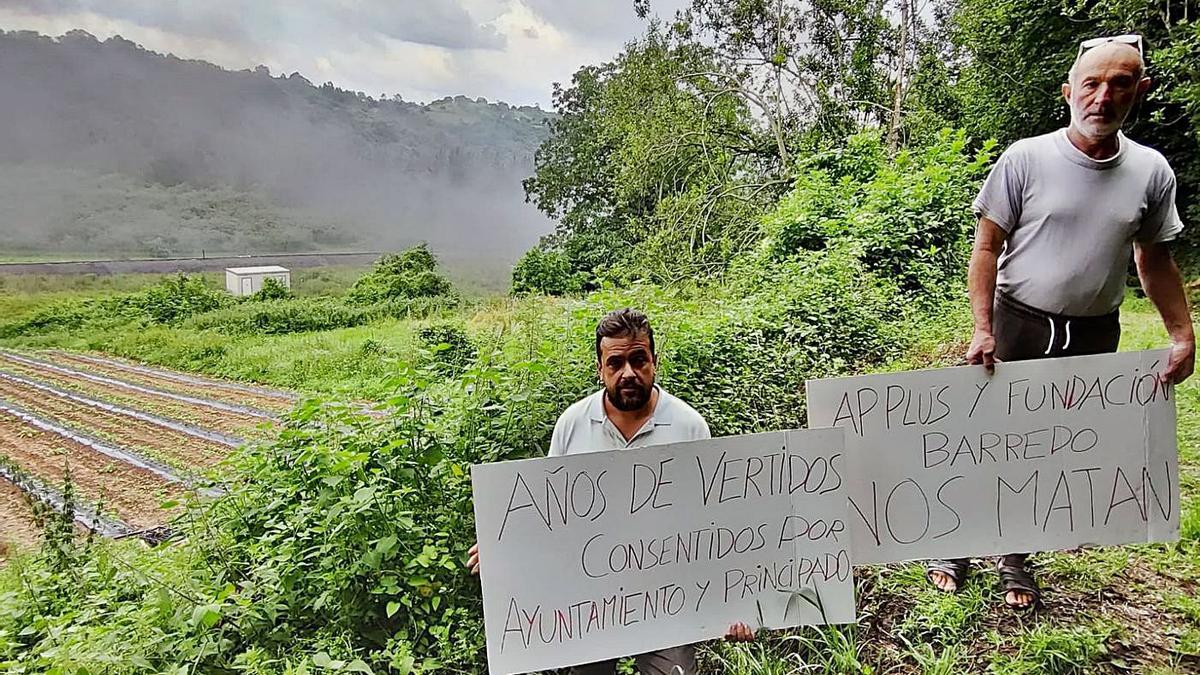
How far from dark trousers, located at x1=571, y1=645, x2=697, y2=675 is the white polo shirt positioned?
0.39 metres

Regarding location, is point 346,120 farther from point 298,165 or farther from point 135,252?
→ point 135,252

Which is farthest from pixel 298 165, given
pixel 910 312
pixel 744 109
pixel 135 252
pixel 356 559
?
pixel 744 109

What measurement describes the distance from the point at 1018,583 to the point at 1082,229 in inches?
32.9

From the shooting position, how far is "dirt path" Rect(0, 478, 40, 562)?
1.84m

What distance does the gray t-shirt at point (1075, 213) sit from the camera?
1.28 m

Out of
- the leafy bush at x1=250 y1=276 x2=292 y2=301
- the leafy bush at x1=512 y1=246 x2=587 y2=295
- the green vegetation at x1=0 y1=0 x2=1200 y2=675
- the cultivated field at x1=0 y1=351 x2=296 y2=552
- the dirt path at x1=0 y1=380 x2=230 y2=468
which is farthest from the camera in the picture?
the leafy bush at x1=512 y1=246 x2=587 y2=295

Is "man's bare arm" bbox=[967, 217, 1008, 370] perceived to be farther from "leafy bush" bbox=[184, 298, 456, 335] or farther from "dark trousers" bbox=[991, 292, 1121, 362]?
"leafy bush" bbox=[184, 298, 456, 335]

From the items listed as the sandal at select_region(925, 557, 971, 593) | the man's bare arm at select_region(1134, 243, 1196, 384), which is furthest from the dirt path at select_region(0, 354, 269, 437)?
the man's bare arm at select_region(1134, 243, 1196, 384)

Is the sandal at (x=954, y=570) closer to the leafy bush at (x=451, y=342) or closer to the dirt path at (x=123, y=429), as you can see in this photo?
the leafy bush at (x=451, y=342)

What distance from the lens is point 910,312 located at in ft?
12.6

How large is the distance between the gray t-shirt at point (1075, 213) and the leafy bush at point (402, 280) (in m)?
2.26

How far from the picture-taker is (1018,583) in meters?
1.56

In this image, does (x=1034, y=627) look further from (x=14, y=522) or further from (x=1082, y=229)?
(x=14, y=522)

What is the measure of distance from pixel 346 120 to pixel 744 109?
12.0ft
